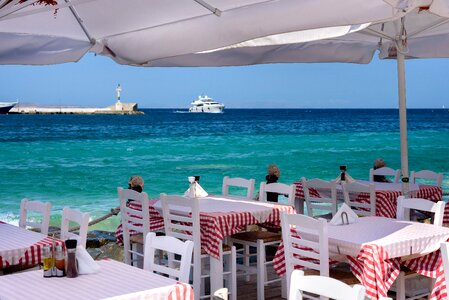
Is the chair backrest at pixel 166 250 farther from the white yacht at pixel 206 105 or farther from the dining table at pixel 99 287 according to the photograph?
the white yacht at pixel 206 105

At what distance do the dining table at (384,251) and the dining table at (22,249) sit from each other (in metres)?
1.67

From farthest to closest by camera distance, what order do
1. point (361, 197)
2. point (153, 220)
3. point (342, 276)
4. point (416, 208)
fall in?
point (361, 197) < point (153, 220) < point (416, 208) < point (342, 276)

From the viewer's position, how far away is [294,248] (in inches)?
198

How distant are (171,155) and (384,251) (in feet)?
110

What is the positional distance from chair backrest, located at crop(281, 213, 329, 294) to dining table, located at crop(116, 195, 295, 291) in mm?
628

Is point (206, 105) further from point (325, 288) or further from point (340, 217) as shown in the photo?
point (325, 288)

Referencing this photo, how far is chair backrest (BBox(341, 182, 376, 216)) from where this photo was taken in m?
6.84

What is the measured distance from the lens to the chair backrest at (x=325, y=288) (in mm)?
2902

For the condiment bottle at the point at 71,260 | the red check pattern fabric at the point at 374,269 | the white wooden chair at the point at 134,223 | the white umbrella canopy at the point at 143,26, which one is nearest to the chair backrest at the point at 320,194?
the white wooden chair at the point at 134,223

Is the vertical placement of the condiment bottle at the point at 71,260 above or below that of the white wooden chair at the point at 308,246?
above

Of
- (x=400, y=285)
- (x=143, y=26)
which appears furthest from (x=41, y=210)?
(x=400, y=285)

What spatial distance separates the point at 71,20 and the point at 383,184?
3770 millimetres

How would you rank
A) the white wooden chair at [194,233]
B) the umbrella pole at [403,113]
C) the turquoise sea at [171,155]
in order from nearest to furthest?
the white wooden chair at [194,233] < the umbrella pole at [403,113] < the turquoise sea at [171,155]

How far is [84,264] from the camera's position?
3809 millimetres
